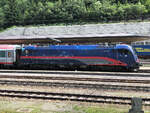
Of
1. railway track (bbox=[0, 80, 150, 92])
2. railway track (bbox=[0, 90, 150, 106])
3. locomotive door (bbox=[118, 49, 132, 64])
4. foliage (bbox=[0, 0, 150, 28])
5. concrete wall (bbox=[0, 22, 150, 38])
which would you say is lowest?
railway track (bbox=[0, 80, 150, 92])

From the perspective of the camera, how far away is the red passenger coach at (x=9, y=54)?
77.5 ft

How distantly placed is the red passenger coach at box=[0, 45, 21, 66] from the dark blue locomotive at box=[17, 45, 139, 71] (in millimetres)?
932

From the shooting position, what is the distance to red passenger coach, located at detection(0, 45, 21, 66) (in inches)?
930

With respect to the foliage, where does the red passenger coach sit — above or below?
below

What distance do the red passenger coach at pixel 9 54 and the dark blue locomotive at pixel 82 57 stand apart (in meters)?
0.93

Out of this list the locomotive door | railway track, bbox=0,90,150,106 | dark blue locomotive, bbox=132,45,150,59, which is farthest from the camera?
dark blue locomotive, bbox=132,45,150,59

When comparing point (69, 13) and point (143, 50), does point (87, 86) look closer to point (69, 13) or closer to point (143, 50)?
point (143, 50)

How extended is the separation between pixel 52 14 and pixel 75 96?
77695 mm

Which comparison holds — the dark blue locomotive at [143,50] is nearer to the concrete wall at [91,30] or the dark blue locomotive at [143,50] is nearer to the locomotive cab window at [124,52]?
the concrete wall at [91,30]

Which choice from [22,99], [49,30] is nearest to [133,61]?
[22,99]

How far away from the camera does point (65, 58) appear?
21719 mm

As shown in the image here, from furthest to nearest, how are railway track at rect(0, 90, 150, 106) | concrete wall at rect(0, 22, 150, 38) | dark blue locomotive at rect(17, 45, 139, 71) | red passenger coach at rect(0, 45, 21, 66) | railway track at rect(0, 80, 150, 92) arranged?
concrete wall at rect(0, 22, 150, 38) → red passenger coach at rect(0, 45, 21, 66) → dark blue locomotive at rect(17, 45, 139, 71) → railway track at rect(0, 80, 150, 92) → railway track at rect(0, 90, 150, 106)

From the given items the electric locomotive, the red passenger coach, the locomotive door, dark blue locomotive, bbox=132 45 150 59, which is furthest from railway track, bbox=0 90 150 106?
dark blue locomotive, bbox=132 45 150 59

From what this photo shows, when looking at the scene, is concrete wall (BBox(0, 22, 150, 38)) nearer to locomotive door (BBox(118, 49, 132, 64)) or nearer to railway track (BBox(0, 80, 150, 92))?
locomotive door (BBox(118, 49, 132, 64))
